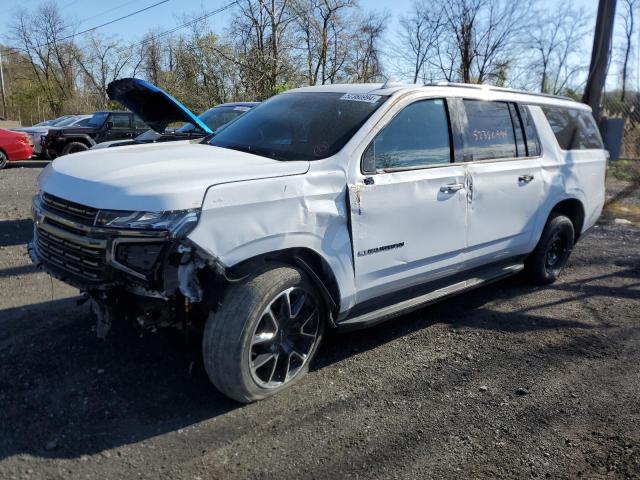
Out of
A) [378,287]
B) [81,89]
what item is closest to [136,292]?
[378,287]

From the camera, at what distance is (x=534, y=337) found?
14.5ft

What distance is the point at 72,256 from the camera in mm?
3068

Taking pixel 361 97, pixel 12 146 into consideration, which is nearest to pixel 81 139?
pixel 12 146

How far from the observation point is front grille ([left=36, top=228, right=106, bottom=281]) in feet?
9.53

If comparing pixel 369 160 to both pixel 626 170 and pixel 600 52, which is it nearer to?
pixel 600 52

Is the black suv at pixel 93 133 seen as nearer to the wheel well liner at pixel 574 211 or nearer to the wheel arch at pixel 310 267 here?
the wheel well liner at pixel 574 211

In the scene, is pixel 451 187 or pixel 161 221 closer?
pixel 161 221

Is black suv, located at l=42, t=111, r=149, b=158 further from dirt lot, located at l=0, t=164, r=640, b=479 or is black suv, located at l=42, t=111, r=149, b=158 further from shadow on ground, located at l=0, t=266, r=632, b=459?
shadow on ground, located at l=0, t=266, r=632, b=459

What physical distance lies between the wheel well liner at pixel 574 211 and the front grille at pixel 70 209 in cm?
443

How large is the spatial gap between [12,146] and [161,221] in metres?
13.7

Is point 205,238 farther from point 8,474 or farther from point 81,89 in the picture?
point 81,89

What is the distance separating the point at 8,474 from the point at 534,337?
372cm

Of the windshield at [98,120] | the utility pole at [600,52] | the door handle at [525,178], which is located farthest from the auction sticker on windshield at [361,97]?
the windshield at [98,120]

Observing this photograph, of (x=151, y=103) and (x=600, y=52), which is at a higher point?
(x=600, y=52)
